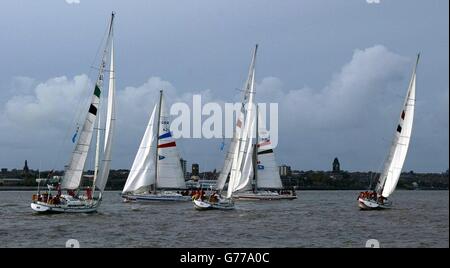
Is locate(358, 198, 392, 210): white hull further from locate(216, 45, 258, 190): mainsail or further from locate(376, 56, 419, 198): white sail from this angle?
locate(216, 45, 258, 190): mainsail

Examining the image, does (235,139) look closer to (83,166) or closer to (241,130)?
(241,130)

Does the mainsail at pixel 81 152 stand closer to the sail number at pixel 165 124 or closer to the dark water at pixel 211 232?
the dark water at pixel 211 232

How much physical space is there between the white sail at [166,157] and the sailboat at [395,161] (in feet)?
63.4

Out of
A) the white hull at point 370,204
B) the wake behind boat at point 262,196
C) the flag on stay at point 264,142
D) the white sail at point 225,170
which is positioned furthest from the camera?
the flag on stay at point 264,142

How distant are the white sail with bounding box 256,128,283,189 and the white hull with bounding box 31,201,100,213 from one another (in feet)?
A: 111

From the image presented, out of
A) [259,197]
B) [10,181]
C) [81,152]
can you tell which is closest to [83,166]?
[81,152]

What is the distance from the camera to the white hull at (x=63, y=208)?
1506 inches

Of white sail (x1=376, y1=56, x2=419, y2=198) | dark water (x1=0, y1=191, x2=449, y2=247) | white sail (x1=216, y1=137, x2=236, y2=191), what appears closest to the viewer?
dark water (x1=0, y1=191, x2=449, y2=247)

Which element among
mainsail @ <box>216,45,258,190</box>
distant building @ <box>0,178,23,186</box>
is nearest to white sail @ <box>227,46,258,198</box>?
mainsail @ <box>216,45,258,190</box>

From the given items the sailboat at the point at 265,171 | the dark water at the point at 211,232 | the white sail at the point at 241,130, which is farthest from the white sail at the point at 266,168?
the dark water at the point at 211,232

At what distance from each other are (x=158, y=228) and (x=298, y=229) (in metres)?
6.26

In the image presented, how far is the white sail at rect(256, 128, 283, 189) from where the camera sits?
234 feet

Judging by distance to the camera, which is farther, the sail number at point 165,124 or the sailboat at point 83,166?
the sail number at point 165,124

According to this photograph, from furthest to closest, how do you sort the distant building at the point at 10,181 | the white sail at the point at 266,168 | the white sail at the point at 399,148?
the distant building at the point at 10,181 < the white sail at the point at 266,168 < the white sail at the point at 399,148
